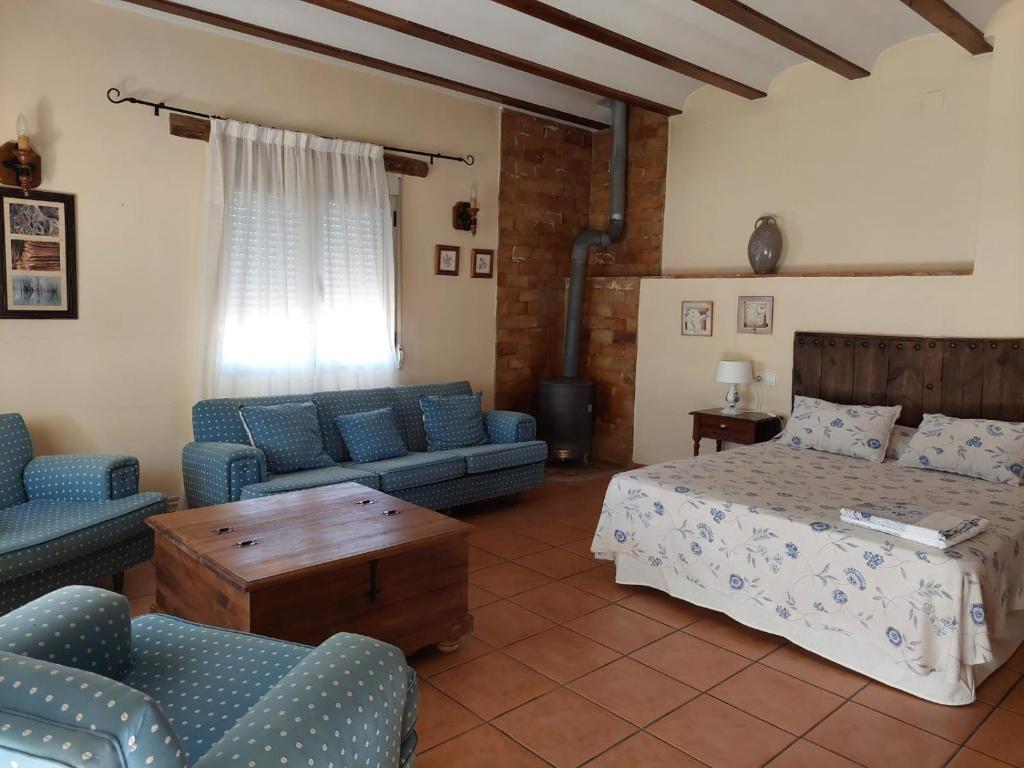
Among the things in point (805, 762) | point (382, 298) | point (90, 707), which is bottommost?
Result: point (805, 762)

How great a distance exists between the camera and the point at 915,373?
15.1ft

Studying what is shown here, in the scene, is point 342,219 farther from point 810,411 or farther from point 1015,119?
point 1015,119

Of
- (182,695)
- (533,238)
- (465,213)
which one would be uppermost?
(465,213)

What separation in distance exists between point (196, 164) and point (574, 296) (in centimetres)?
310

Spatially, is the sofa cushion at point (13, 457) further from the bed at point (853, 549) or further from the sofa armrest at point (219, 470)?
the bed at point (853, 549)

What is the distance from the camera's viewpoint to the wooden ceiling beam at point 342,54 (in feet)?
13.2

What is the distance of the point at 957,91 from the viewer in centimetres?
453

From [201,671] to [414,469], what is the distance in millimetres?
2492

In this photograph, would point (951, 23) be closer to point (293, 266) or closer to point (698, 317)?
point (698, 317)

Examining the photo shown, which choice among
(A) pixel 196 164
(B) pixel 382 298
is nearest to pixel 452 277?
(B) pixel 382 298

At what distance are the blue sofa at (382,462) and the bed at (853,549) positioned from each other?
1.17m

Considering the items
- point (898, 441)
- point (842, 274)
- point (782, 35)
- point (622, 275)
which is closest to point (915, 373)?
point (898, 441)

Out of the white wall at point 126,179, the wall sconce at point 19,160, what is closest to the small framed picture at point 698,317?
the white wall at point 126,179

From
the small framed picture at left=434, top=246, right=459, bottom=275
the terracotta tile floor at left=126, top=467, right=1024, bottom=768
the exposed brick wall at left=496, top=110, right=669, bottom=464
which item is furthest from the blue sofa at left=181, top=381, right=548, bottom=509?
the exposed brick wall at left=496, top=110, right=669, bottom=464
